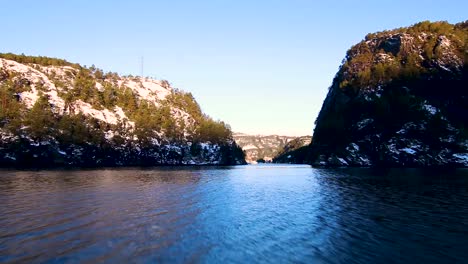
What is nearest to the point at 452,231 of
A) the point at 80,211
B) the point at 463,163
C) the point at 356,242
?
the point at 356,242

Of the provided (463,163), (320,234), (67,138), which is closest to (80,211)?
(320,234)

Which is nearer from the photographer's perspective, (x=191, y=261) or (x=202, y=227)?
(x=191, y=261)

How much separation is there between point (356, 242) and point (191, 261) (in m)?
12.9

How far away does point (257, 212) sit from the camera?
4128 centimetres

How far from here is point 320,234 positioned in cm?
2959

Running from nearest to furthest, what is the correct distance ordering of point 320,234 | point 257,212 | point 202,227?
point 320,234
point 202,227
point 257,212

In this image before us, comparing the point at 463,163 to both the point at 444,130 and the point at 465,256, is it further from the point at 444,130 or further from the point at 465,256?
the point at 465,256

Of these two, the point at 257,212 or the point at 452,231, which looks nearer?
the point at 452,231

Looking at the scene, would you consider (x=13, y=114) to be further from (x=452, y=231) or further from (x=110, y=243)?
(x=452, y=231)

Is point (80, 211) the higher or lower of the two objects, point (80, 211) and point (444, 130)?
the lower

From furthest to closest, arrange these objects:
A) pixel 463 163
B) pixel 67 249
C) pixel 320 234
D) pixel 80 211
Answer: pixel 463 163 → pixel 80 211 → pixel 320 234 → pixel 67 249

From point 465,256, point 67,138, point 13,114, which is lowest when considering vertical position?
point 465,256

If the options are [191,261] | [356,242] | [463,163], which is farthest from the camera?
[463,163]

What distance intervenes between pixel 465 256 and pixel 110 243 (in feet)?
78.2
